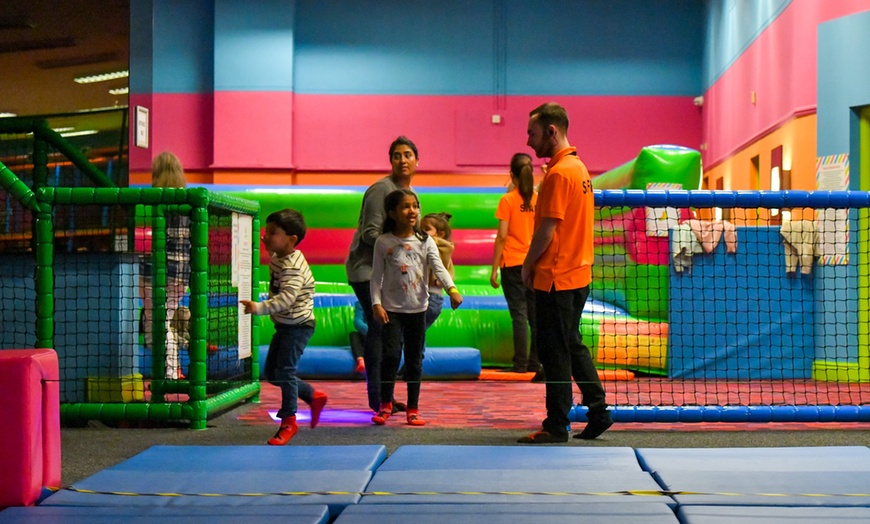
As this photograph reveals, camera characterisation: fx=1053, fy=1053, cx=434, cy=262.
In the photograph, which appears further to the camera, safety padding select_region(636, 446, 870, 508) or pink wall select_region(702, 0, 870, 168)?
pink wall select_region(702, 0, 870, 168)

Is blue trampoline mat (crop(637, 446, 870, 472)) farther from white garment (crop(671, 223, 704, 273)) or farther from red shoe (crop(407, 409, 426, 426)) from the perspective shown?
white garment (crop(671, 223, 704, 273))

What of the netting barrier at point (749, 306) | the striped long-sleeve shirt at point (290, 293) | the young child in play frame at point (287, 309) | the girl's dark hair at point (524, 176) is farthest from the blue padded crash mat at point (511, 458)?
the netting barrier at point (749, 306)

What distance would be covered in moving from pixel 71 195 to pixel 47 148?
1002 mm

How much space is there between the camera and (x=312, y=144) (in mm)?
15109

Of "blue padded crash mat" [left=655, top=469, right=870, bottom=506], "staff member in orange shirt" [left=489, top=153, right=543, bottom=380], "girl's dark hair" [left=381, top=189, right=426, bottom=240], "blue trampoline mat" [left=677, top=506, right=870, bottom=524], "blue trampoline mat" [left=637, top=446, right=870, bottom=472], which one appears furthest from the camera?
"staff member in orange shirt" [left=489, top=153, right=543, bottom=380]

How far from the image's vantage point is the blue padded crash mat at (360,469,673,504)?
9.57 feet

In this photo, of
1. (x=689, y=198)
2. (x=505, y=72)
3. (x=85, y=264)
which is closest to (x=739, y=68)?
(x=505, y=72)

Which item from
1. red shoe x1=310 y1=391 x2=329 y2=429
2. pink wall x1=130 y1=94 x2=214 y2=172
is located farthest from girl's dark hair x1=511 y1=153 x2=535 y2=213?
pink wall x1=130 y1=94 x2=214 y2=172

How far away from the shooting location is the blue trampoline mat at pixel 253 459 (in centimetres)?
340

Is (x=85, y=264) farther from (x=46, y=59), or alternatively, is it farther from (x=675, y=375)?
(x=675, y=375)

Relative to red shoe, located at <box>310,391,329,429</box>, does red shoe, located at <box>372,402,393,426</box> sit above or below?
below

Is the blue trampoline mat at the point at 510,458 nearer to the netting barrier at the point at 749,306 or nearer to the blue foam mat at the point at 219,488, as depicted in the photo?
the blue foam mat at the point at 219,488

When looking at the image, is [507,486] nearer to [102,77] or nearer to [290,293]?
[290,293]

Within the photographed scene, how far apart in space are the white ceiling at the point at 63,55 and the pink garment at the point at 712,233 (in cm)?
375
